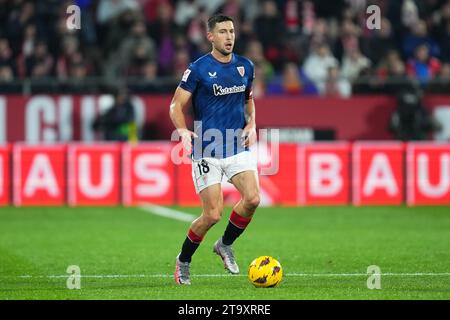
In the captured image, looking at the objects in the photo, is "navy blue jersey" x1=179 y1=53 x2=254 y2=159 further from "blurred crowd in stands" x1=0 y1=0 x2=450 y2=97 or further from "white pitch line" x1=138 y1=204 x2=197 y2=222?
"blurred crowd in stands" x1=0 y1=0 x2=450 y2=97

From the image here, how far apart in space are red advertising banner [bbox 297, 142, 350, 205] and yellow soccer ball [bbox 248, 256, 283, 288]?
10371 millimetres

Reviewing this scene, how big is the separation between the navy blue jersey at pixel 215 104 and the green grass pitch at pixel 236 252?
4.20 ft

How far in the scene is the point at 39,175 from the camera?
21.2 metres

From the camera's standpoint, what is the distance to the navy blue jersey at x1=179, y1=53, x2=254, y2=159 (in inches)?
443

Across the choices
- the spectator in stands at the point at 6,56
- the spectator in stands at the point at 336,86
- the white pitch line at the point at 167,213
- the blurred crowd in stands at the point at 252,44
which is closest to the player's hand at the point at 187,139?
the white pitch line at the point at 167,213

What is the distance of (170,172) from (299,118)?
2.66 meters

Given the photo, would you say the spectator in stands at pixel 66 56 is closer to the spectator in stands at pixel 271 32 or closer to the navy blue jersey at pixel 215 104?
the spectator in stands at pixel 271 32

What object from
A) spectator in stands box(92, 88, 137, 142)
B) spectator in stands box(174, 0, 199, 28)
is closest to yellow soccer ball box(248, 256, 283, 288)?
spectator in stands box(92, 88, 137, 142)

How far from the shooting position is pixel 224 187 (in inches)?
829

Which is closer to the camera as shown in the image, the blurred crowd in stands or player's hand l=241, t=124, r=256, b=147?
player's hand l=241, t=124, r=256, b=147

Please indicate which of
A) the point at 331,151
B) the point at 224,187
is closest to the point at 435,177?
the point at 331,151

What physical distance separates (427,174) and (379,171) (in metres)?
0.83

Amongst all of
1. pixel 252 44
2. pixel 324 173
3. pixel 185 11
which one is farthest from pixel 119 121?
pixel 324 173

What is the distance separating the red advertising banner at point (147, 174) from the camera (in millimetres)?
21047
